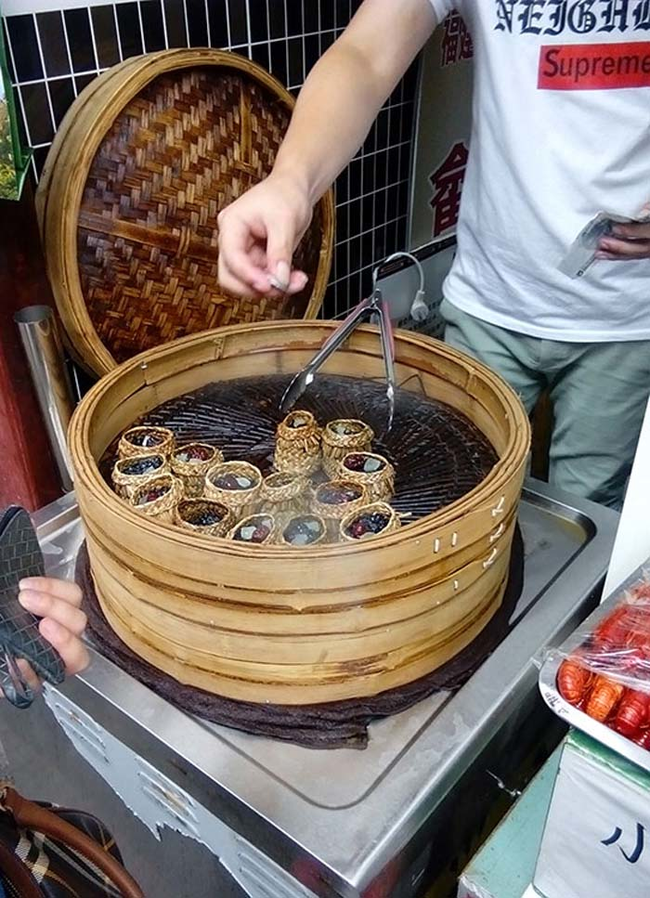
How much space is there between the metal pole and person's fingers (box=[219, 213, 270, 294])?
466mm

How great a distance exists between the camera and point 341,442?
126cm

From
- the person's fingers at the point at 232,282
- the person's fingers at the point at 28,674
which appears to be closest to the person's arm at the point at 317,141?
the person's fingers at the point at 232,282

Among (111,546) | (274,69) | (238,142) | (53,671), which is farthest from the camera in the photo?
(274,69)

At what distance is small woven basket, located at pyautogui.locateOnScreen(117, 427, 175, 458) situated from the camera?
3.99 ft

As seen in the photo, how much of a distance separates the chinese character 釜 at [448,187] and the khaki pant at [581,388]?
0.90 m

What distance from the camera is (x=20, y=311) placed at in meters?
1.39

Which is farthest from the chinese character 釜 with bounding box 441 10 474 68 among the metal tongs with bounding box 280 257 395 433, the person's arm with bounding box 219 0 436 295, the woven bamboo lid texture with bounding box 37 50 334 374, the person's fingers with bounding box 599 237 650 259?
the person's fingers with bounding box 599 237 650 259

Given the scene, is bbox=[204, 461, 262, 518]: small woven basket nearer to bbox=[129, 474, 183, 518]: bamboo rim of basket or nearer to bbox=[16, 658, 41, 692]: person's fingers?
bbox=[129, 474, 183, 518]: bamboo rim of basket

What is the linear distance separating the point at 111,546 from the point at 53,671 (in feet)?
0.74

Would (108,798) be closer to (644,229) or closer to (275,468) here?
(275,468)

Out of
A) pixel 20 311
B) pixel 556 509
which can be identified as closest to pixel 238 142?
pixel 20 311

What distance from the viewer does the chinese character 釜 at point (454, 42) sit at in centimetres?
213

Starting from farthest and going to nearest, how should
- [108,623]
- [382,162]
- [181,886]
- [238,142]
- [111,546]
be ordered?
[382,162] < [238,142] < [181,886] < [108,623] < [111,546]

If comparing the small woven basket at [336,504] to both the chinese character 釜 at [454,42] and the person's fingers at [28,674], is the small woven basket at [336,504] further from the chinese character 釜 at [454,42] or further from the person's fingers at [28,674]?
the chinese character 釜 at [454,42]
